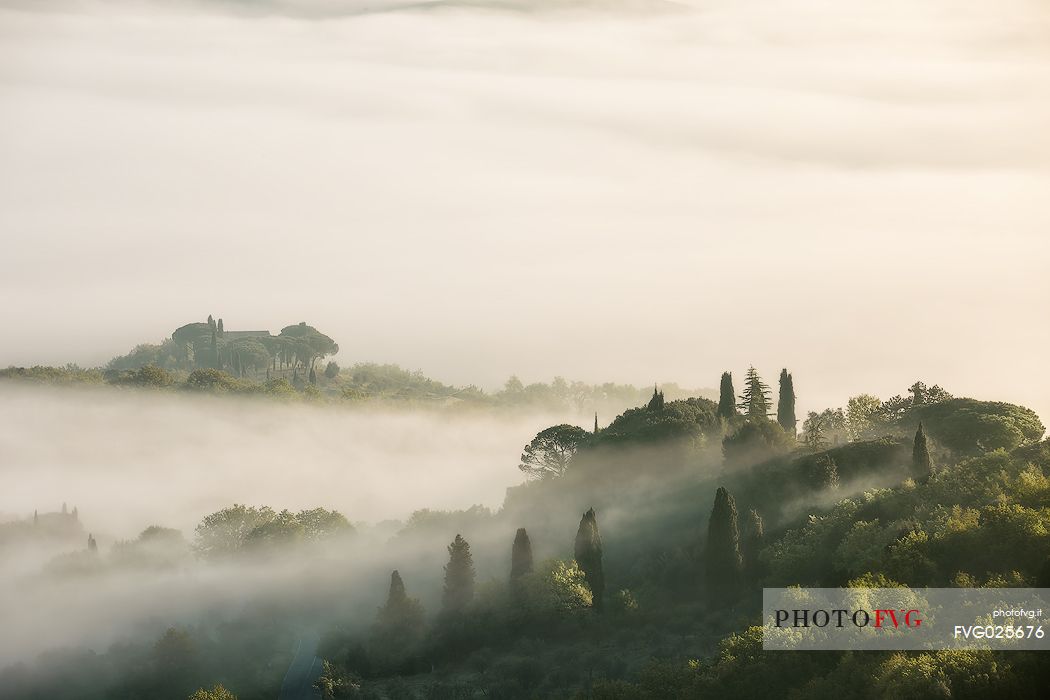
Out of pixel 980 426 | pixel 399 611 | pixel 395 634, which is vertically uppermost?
pixel 980 426

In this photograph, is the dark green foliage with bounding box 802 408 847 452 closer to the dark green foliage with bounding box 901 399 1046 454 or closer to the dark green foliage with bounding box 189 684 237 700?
the dark green foliage with bounding box 901 399 1046 454

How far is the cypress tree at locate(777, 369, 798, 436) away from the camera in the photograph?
13512 cm

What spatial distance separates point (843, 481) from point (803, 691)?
37.3 metres

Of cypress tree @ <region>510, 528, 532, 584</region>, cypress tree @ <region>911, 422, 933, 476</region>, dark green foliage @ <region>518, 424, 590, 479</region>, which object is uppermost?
cypress tree @ <region>911, 422, 933, 476</region>

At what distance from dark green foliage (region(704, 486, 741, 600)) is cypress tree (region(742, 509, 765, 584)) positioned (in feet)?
3.84

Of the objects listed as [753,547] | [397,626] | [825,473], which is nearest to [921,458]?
[825,473]

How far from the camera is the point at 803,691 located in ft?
248

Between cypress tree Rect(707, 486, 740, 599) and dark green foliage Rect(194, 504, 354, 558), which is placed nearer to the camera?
cypress tree Rect(707, 486, 740, 599)

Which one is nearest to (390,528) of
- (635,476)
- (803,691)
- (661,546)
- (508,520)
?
(508,520)

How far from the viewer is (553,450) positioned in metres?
149

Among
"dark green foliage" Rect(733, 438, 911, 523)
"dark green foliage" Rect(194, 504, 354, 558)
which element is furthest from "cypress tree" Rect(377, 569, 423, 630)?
"dark green foliage" Rect(194, 504, 354, 558)

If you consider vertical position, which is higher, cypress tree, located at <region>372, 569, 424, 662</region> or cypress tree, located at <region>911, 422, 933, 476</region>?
cypress tree, located at <region>911, 422, 933, 476</region>

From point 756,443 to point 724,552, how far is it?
1910cm

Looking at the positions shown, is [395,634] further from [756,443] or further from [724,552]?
[756,443]
